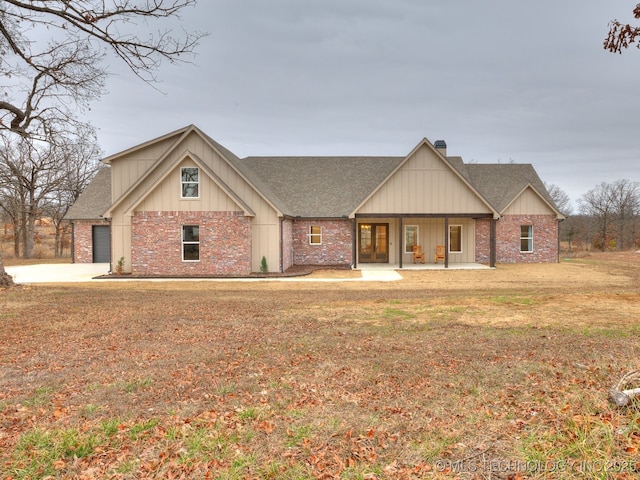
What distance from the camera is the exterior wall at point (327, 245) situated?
22.3 meters

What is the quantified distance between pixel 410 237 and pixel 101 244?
62.7ft

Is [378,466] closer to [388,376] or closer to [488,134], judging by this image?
[388,376]

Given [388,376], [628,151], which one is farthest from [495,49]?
[628,151]

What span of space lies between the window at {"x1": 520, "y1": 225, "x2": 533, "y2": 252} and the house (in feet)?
0.20

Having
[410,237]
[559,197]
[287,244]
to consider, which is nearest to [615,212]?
[559,197]

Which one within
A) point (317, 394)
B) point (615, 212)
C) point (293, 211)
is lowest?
point (317, 394)

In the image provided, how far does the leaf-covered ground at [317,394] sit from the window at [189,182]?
9.45 meters

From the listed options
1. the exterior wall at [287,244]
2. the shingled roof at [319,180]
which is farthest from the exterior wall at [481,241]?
the exterior wall at [287,244]

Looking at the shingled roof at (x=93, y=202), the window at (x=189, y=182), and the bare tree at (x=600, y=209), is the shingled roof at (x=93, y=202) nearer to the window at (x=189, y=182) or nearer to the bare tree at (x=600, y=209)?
the window at (x=189, y=182)

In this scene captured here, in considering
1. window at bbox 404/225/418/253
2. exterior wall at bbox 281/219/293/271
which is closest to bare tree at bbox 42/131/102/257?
exterior wall at bbox 281/219/293/271

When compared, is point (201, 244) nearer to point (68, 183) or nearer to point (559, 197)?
point (68, 183)

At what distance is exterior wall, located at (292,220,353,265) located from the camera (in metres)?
22.3

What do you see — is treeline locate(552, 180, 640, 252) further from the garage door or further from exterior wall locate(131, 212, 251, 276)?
the garage door

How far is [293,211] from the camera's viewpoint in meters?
22.3
